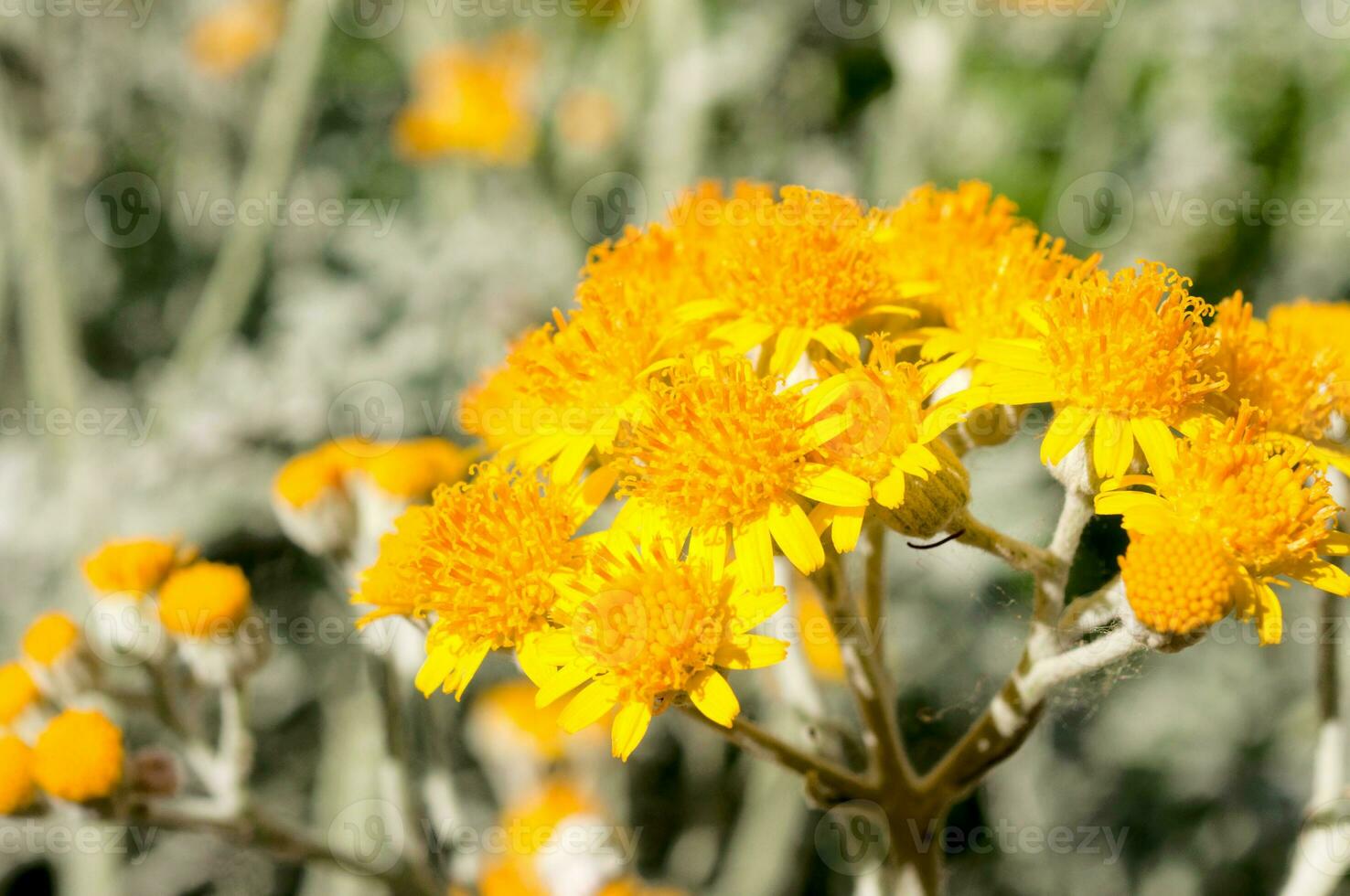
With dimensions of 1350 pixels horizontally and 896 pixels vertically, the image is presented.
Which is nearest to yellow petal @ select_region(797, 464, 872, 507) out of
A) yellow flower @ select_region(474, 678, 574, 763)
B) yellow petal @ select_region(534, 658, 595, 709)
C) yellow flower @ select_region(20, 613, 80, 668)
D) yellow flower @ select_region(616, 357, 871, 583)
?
yellow flower @ select_region(616, 357, 871, 583)

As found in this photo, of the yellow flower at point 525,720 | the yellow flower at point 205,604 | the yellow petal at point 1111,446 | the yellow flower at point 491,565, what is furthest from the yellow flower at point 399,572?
the yellow flower at point 525,720

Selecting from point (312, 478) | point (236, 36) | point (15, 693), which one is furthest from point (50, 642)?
point (236, 36)

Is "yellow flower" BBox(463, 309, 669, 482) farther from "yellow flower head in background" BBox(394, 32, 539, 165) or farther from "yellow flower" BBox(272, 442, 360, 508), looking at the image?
"yellow flower head in background" BBox(394, 32, 539, 165)

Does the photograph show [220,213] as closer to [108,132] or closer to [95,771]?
[108,132]

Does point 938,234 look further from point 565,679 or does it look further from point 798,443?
point 565,679

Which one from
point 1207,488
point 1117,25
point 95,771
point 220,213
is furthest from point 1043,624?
point 220,213

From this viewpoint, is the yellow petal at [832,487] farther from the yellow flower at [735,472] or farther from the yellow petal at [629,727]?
the yellow petal at [629,727]
